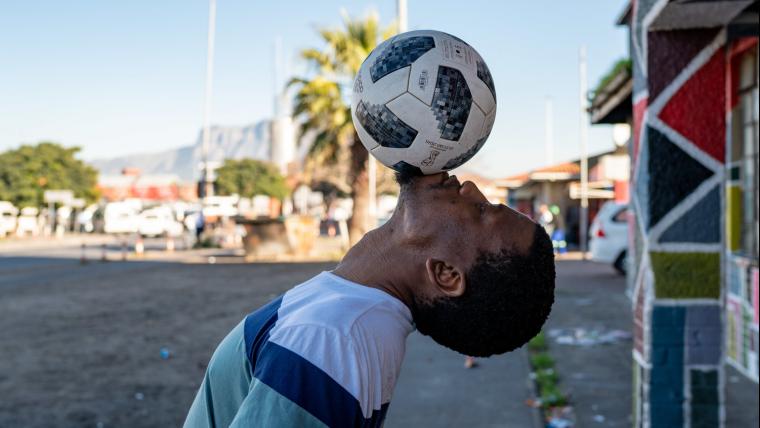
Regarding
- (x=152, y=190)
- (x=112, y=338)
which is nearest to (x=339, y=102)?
(x=112, y=338)

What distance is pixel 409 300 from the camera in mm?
1419

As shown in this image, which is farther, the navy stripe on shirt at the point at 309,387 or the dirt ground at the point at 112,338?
the dirt ground at the point at 112,338

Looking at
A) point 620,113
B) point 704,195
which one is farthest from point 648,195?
point 620,113

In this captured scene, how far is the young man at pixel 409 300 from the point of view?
3.99ft

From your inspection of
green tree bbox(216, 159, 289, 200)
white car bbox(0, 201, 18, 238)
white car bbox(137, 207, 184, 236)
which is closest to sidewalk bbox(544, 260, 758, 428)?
white car bbox(137, 207, 184, 236)

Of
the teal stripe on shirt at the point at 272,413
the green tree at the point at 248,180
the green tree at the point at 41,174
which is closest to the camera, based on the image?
the teal stripe on shirt at the point at 272,413

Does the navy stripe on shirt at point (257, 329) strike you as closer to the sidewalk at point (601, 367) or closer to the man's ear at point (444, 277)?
the man's ear at point (444, 277)

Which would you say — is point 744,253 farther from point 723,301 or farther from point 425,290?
point 425,290

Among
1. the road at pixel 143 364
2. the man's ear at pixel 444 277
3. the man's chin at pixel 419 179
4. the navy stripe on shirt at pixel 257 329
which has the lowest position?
the road at pixel 143 364

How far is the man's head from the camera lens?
136 cm

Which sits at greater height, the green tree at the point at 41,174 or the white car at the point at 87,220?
the green tree at the point at 41,174

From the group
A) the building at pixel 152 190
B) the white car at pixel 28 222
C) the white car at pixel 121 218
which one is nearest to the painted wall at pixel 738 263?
the white car at pixel 121 218

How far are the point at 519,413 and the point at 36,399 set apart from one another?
13.5ft

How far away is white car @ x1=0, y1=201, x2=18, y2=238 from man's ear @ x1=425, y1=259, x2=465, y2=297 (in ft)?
146
